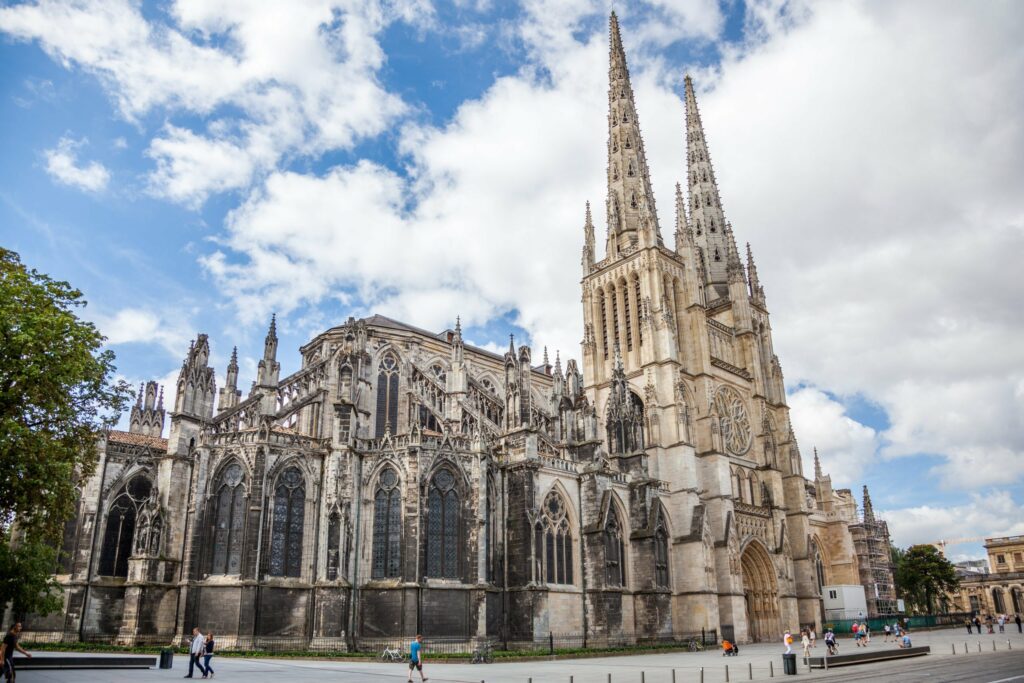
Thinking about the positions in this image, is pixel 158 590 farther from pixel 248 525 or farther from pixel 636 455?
pixel 636 455

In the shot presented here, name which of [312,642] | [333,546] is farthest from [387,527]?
[312,642]

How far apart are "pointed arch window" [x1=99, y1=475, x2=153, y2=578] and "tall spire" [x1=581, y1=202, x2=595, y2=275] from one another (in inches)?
1290

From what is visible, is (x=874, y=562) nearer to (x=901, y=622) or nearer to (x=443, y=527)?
(x=901, y=622)

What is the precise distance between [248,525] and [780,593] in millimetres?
33274

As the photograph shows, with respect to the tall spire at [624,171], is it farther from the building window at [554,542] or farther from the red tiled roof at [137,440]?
the red tiled roof at [137,440]

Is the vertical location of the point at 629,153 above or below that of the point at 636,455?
above

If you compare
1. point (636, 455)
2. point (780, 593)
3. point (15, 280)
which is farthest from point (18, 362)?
point (780, 593)

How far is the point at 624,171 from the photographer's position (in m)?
54.2

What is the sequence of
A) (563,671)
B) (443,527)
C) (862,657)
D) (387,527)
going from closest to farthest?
(563,671) → (862,657) → (387,527) → (443,527)

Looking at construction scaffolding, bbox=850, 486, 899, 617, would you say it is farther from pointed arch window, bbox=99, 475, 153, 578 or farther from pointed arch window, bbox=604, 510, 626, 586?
pointed arch window, bbox=99, 475, 153, 578

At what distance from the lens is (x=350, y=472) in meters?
28.7

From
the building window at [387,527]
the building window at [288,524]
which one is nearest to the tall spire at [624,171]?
the building window at [387,527]

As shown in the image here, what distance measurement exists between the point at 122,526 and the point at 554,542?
18082mm

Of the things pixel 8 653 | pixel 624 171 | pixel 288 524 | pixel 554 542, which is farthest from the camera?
pixel 624 171
